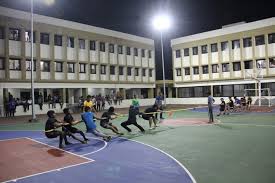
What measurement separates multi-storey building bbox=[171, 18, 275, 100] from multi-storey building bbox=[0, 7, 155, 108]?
19.9 ft

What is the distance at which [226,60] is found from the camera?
41.8m

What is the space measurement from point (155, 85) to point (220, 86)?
11975 millimetres

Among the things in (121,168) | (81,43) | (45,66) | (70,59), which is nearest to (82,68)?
(70,59)

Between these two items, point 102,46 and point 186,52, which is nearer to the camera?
point 102,46

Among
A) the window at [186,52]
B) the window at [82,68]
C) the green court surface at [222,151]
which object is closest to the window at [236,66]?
the window at [186,52]

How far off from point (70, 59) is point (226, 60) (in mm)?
23662

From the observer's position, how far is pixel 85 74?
1489 inches

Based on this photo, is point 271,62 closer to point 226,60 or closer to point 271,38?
point 271,38

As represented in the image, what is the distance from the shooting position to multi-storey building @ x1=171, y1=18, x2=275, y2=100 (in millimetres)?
37906

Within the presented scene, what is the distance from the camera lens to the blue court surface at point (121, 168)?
292 inches

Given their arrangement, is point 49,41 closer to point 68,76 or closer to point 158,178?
point 68,76

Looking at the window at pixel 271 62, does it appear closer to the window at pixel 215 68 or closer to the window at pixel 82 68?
the window at pixel 215 68

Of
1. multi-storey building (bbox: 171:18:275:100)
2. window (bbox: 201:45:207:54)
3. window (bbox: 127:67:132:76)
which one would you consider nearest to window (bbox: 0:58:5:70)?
window (bbox: 127:67:132:76)

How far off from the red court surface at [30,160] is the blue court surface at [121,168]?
0.36 meters
